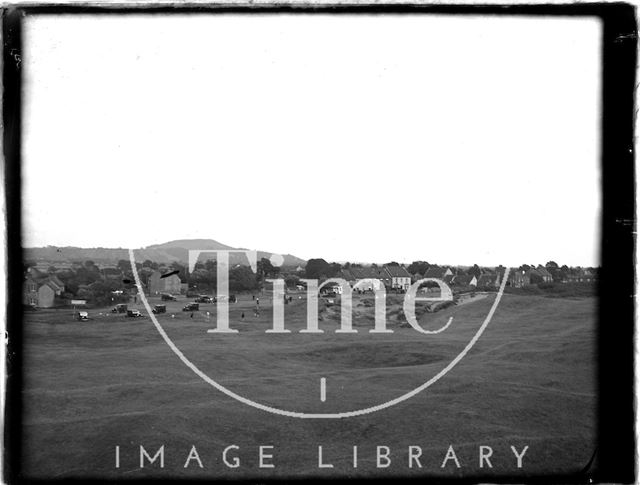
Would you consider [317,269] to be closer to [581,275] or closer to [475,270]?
[475,270]

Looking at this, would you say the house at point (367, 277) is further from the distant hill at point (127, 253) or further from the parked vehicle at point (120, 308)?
the parked vehicle at point (120, 308)

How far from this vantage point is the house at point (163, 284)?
1698 mm

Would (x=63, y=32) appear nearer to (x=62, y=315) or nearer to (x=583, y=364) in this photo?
(x=62, y=315)

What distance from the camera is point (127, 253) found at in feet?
5.52

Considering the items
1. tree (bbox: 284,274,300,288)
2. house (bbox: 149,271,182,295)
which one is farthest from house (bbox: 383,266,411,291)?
house (bbox: 149,271,182,295)

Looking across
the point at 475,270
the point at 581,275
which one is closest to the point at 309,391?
the point at 475,270

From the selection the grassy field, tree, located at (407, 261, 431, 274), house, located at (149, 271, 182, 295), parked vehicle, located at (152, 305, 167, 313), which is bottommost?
the grassy field

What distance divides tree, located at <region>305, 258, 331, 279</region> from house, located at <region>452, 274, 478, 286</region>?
16.7 inches

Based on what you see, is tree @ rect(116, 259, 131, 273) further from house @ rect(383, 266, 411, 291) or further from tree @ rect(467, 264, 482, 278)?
tree @ rect(467, 264, 482, 278)

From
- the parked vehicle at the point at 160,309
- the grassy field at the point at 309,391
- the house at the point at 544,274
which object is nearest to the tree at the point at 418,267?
the grassy field at the point at 309,391

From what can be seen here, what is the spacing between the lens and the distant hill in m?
1.67

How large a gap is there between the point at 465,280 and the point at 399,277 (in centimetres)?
22

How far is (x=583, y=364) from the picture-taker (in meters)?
→ 1.73

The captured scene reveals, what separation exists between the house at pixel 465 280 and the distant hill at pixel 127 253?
73 cm
